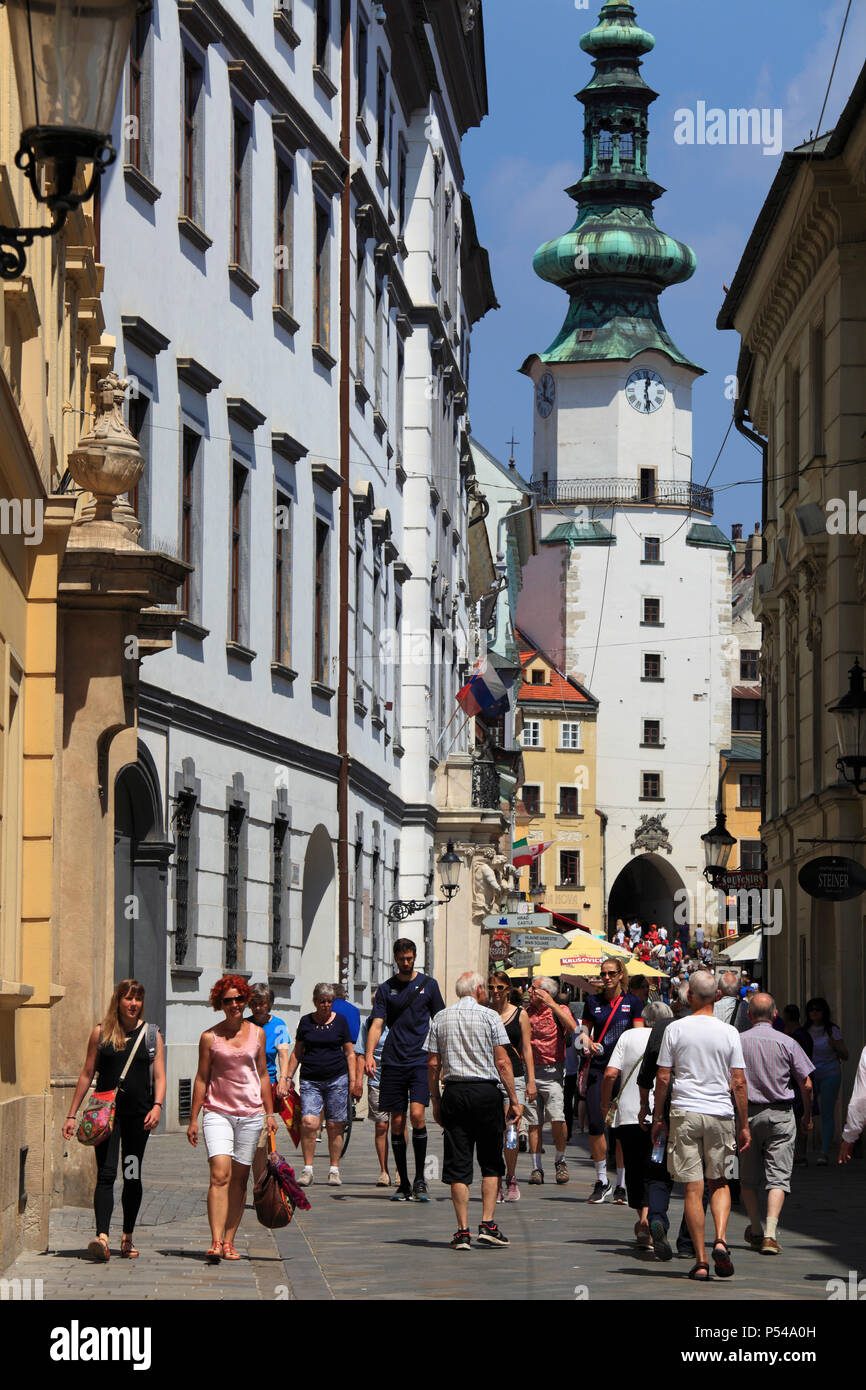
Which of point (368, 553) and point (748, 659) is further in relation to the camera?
point (748, 659)

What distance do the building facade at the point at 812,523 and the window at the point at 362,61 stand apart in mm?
5783

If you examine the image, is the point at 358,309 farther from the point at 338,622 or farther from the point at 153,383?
Answer: the point at 153,383

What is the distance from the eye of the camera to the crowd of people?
13.3m

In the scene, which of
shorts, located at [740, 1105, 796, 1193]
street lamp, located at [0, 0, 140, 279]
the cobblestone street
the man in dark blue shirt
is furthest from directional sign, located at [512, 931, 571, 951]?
street lamp, located at [0, 0, 140, 279]

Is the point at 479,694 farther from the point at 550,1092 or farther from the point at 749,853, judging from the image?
the point at 749,853

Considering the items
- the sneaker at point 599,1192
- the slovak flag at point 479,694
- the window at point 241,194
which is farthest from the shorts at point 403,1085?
the slovak flag at point 479,694

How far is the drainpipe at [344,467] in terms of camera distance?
3195 centimetres

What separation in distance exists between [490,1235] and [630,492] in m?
96.9

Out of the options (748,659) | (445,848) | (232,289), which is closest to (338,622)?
(232,289)

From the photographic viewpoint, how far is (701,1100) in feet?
44.7

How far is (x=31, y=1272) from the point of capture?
1224cm

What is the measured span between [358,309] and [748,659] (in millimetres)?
81397

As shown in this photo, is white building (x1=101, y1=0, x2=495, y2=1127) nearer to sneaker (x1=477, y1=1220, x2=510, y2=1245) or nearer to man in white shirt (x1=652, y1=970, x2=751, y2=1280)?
sneaker (x1=477, y1=1220, x2=510, y2=1245)

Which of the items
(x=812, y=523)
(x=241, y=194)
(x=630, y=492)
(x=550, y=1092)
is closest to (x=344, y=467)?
(x=241, y=194)
